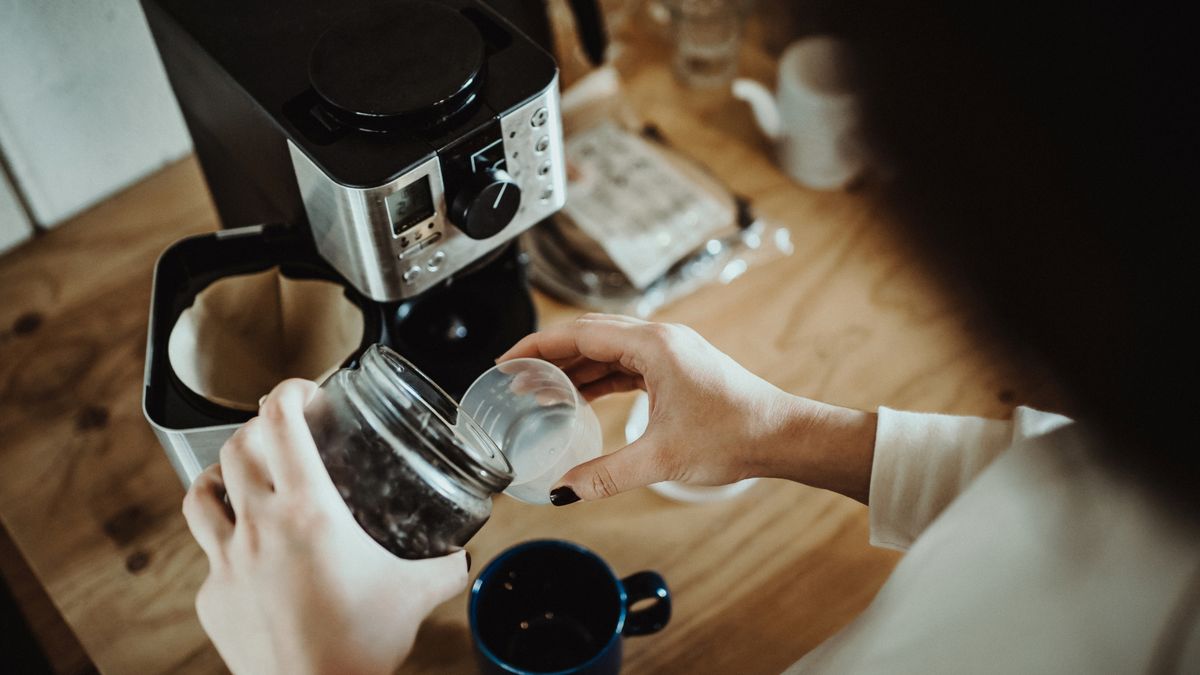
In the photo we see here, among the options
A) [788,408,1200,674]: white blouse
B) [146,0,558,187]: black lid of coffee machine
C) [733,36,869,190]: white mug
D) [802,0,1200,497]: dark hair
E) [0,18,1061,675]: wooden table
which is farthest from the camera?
[733,36,869,190]: white mug

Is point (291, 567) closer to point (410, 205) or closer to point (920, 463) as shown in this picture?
point (410, 205)

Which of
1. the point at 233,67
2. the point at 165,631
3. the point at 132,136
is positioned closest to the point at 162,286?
the point at 233,67

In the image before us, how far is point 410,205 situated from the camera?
64 cm

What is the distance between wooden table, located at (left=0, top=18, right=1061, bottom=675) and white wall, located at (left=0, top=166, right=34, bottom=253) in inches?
0.5

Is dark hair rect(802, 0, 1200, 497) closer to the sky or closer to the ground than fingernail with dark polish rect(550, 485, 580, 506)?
closer to the sky

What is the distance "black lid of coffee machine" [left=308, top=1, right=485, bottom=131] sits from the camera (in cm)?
61

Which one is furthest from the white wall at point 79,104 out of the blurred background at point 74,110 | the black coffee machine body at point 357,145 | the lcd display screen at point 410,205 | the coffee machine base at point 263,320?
the lcd display screen at point 410,205

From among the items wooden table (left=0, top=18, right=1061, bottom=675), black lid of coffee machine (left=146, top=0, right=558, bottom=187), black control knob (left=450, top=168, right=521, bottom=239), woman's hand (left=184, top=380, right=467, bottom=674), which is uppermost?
black lid of coffee machine (left=146, top=0, right=558, bottom=187)

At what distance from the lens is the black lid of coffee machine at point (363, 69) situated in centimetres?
61

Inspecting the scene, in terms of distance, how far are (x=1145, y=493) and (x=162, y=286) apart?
2.05 feet

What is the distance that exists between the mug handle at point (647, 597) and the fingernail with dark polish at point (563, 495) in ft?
0.25

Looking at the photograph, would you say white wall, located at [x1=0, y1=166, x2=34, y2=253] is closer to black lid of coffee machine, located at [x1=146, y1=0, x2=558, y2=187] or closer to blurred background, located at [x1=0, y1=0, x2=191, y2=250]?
blurred background, located at [x1=0, y1=0, x2=191, y2=250]

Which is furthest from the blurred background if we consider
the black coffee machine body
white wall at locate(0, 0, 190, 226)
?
the black coffee machine body

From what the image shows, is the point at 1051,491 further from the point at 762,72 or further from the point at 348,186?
the point at 762,72
